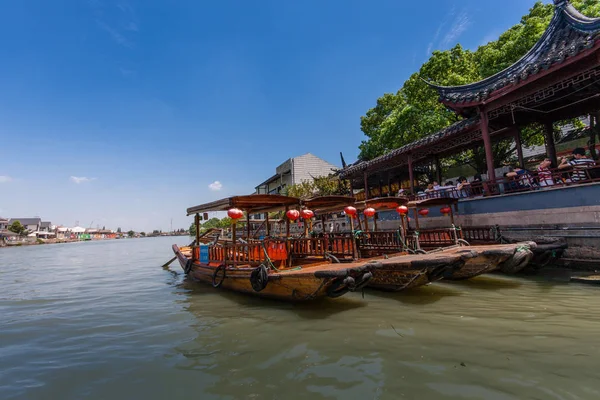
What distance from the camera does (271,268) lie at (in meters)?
6.74

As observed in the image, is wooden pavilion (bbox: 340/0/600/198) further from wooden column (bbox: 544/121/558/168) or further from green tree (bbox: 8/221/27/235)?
green tree (bbox: 8/221/27/235)

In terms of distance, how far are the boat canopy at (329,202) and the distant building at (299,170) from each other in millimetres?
21970

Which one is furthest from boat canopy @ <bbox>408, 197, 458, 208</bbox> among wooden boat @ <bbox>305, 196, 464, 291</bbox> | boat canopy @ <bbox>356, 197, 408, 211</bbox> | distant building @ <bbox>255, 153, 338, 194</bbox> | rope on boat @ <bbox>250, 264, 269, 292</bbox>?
distant building @ <bbox>255, 153, 338, 194</bbox>

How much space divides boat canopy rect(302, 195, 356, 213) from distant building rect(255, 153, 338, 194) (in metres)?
22.0

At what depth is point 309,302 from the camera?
6074mm

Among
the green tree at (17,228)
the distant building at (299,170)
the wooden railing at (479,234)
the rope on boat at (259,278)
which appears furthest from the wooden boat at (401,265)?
the green tree at (17,228)

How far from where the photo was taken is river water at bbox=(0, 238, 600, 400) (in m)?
2.91

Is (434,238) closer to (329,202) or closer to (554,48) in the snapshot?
(329,202)

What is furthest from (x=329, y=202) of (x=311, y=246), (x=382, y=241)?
(x=382, y=241)

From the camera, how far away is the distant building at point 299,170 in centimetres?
Result: 3262

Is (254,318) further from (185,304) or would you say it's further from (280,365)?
(185,304)

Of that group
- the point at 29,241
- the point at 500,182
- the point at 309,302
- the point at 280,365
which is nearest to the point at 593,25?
the point at 500,182

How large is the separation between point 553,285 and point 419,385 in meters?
5.87

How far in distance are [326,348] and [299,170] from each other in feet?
96.6
